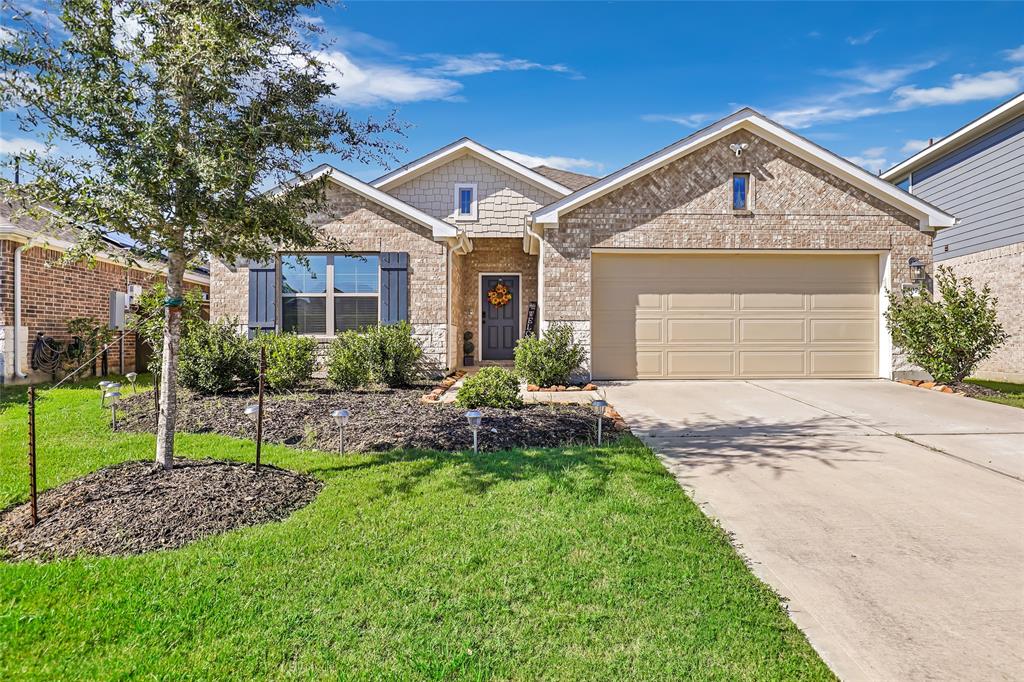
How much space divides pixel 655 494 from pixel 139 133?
4469mm

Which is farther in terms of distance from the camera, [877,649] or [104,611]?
[104,611]

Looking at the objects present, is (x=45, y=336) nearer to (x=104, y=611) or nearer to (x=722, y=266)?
(x=104, y=611)

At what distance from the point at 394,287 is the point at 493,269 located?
3.95 metres

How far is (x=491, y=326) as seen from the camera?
45.6 feet

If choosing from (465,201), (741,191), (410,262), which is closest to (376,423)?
(410,262)

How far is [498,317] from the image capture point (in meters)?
13.9

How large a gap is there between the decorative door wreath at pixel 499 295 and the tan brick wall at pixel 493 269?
10.5 inches

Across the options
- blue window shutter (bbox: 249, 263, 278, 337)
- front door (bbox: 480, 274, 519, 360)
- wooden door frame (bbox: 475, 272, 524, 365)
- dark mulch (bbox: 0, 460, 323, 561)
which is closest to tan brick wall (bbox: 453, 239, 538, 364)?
wooden door frame (bbox: 475, 272, 524, 365)

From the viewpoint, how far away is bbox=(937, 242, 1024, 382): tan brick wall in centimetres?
1166

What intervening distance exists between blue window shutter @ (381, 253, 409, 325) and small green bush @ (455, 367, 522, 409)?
12.7 feet

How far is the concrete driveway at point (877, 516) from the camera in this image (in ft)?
7.71

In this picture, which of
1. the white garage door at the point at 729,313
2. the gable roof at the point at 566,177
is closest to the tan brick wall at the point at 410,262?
the white garage door at the point at 729,313

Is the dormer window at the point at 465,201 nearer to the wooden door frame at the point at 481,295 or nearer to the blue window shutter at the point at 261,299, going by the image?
the wooden door frame at the point at 481,295

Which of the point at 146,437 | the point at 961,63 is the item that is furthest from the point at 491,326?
the point at 961,63
